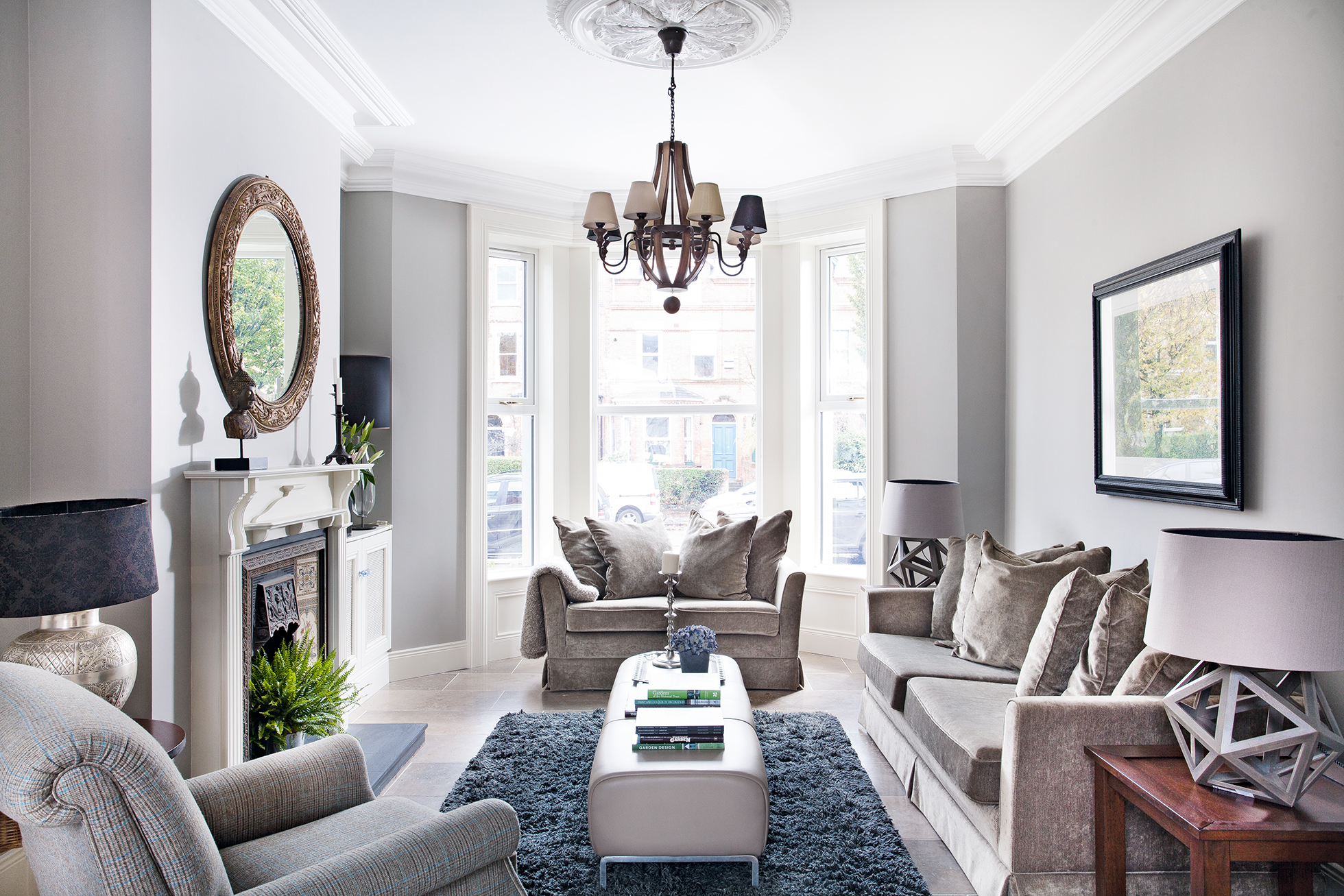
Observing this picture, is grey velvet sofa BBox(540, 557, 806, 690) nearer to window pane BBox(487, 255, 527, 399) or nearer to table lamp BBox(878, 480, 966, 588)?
table lamp BBox(878, 480, 966, 588)

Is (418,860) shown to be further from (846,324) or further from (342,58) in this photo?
(846,324)

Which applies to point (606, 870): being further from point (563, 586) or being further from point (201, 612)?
point (563, 586)

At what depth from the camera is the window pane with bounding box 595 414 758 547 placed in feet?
17.5

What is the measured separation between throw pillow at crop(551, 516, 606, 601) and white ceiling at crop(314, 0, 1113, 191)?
214 cm

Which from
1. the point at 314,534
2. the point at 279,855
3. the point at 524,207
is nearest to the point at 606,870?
the point at 279,855

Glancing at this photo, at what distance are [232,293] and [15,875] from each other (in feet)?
5.92

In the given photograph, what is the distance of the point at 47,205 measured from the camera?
229 centimetres

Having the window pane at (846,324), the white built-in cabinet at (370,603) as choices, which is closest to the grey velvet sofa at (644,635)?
the white built-in cabinet at (370,603)

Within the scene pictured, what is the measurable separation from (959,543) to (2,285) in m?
3.69

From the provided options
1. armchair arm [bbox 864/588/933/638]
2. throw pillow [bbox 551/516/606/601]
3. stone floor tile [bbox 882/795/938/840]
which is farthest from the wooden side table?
throw pillow [bbox 551/516/606/601]

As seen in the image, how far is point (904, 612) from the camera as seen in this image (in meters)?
3.62

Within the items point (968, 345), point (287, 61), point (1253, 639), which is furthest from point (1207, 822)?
point (287, 61)

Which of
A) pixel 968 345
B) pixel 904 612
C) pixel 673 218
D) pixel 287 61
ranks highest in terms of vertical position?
pixel 287 61

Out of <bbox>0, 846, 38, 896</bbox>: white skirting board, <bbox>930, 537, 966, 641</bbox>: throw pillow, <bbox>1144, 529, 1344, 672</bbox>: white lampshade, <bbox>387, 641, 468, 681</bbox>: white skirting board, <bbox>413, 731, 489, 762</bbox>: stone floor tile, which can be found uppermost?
<bbox>1144, 529, 1344, 672</bbox>: white lampshade
